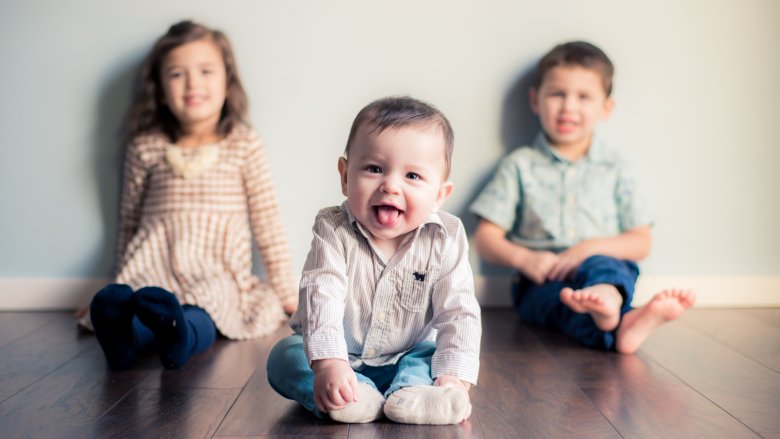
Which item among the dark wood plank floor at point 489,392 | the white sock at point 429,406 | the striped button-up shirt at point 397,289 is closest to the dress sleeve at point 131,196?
the dark wood plank floor at point 489,392

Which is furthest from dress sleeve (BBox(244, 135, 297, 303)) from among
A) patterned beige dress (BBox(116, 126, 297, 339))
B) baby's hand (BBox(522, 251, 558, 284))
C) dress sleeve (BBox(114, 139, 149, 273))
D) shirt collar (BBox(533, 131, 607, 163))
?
shirt collar (BBox(533, 131, 607, 163))

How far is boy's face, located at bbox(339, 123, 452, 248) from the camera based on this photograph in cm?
114

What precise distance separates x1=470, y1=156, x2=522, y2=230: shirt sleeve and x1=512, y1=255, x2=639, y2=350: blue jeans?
0.18m

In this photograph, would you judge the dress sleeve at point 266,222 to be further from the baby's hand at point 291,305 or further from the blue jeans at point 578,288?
the blue jeans at point 578,288

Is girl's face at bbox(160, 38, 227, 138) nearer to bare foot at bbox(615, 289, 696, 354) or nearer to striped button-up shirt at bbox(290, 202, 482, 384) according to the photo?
striped button-up shirt at bbox(290, 202, 482, 384)

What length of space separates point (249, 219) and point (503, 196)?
67 centimetres

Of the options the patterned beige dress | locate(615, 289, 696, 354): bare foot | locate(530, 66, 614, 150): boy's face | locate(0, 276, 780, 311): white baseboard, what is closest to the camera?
locate(615, 289, 696, 354): bare foot

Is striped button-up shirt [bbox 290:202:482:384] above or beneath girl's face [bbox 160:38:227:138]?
beneath

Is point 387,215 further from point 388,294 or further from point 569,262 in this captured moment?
point 569,262

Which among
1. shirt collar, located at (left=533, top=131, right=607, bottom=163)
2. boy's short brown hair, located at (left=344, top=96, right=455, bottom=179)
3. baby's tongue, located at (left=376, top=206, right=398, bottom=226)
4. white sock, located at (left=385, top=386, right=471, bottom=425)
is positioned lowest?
→ white sock, located at (left=385, top=386, right=471, bottom=425)

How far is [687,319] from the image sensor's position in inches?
75.7

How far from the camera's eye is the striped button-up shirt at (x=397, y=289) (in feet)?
3.89

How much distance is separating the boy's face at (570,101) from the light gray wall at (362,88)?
4.7 inches

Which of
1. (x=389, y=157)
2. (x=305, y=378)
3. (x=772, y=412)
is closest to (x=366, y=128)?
(x=389, y=157)
